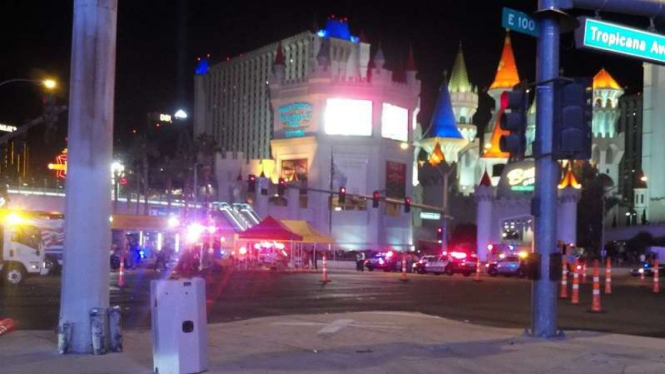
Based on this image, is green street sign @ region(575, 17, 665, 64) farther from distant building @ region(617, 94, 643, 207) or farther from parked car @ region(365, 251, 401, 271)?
distant building @ region(617, 94, 643, 207)

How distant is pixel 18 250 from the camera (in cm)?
3109

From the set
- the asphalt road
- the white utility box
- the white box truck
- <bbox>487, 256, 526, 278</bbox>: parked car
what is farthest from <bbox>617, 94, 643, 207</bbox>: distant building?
the white utility box

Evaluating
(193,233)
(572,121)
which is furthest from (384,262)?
(572,121)

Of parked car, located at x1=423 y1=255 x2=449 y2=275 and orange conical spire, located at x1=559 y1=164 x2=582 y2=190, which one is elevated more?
orange conical spire, located at x1=559 y1=164 x2=582 y2=190

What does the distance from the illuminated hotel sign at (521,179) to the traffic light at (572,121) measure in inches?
2929

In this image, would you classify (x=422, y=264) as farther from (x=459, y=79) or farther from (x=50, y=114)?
(x=459, y=79)

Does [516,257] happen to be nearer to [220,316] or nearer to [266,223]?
[266,223]

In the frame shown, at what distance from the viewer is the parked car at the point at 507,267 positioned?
48938 mm

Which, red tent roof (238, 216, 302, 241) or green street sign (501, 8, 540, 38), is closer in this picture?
green street sign (501, 8, 540, 38)

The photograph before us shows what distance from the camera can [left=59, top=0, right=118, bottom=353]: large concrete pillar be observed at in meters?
11.3

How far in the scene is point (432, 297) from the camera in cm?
2603

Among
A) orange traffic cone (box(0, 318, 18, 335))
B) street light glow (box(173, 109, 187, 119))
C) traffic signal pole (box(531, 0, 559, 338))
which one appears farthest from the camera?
street light glow (box(173, 109, 187, 119))

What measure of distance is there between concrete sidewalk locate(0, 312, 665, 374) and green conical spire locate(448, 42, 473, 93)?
10825cm

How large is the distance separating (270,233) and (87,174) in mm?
38071
